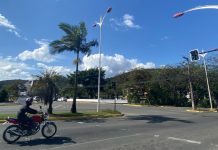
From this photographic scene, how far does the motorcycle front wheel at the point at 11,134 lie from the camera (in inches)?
450

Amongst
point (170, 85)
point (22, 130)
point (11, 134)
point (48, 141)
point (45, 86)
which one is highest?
point (170, 85)

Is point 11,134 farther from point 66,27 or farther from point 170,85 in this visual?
point 170,85

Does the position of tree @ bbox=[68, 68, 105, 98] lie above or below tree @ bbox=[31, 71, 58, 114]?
above

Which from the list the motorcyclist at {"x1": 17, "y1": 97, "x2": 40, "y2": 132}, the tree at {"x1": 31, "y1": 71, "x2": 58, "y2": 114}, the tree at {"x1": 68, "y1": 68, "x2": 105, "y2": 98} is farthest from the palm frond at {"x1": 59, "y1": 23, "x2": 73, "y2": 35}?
the tree at {"x1": 68, "y1": 68, "x2": 105, "y2": 98}

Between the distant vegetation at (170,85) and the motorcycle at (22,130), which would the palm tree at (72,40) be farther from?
the distant vegetation at (170,85)

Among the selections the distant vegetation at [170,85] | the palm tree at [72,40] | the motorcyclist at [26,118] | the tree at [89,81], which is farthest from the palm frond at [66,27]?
the tree at [89,81]

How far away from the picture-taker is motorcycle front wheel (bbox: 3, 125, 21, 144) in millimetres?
11422

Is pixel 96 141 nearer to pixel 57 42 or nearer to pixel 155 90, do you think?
pixel 57 42

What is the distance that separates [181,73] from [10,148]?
42.2 m

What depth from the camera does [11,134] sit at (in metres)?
11.5

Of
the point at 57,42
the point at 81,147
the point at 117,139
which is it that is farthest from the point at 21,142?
the point at 57,42

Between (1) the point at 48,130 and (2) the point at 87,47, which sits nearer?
(1) the point at 48,130

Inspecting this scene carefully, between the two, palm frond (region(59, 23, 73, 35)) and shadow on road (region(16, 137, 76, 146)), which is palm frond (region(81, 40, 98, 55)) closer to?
palm frond (region(59, 23, 73, 35))

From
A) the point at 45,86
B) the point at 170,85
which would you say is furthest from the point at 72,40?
the point at 170,85
